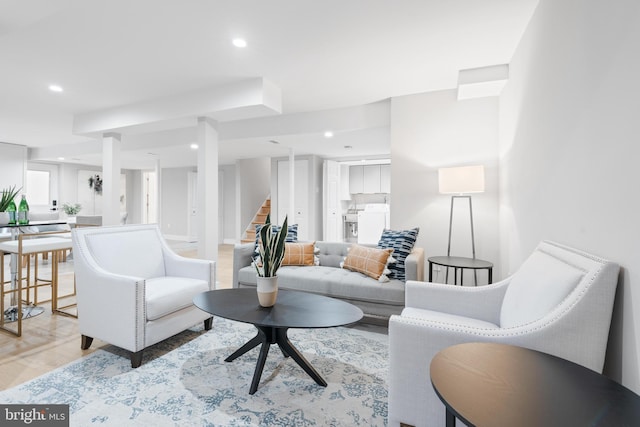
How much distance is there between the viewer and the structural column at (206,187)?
3.97 meters

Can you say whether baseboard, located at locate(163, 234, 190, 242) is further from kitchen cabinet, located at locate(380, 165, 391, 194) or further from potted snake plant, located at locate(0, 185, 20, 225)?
potted snake plant, located at locate(0, 185, 20, 225)

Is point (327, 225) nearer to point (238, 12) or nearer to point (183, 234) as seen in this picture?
point (183, 234)

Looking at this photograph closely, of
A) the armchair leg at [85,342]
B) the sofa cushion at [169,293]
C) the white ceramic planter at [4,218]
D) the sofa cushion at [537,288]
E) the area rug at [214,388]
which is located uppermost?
the white ceramic planter at [4,218]

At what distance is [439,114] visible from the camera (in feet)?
12.3

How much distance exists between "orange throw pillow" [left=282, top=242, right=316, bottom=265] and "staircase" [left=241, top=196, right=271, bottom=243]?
4867 mm

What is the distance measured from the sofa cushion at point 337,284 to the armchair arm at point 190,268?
602 mm

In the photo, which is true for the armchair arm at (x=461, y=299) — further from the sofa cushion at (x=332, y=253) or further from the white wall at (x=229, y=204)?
the white wall at (x=229, y=204)

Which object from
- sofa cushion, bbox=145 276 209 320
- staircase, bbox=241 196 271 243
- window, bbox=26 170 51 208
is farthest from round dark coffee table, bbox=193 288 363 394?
window, bbox=26 170 51 208

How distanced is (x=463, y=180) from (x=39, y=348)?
3.84m

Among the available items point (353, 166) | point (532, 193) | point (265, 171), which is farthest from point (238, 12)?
point (265, 171)

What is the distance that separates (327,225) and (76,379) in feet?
19.7

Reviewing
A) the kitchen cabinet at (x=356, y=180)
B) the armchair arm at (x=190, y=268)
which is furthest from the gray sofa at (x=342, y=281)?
the kitchen cabinet at (x=356, y=180)

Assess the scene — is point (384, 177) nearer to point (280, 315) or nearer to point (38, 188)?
point (280, 315)

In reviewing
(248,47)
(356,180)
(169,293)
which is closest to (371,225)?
(356,180)
